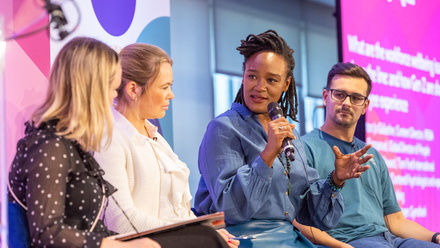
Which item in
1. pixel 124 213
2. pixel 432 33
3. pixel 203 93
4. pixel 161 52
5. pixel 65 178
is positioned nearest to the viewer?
pixel 65 178

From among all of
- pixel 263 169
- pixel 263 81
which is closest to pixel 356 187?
pixel 263 81

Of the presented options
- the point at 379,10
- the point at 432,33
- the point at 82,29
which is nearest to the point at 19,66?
the point at 82,29

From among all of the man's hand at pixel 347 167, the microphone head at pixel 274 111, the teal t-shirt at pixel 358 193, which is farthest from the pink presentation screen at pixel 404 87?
the microphone head at pixel 274 111

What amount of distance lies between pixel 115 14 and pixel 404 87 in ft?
8.68

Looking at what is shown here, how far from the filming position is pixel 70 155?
167 centimetres

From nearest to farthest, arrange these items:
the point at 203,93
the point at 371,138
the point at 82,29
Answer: the point at 82,29, the point at 371,138, the point at 203,93

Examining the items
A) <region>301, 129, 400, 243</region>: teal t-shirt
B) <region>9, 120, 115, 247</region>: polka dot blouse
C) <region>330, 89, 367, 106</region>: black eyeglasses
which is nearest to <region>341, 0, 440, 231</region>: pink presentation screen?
<region>330, 89, 367, 106</region>: black eyeglasses

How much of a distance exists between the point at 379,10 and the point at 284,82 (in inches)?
81.8

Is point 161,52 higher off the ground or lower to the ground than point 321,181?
higher

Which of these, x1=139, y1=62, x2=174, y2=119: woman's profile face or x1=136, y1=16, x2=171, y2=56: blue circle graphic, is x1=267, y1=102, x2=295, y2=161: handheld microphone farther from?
x1=136, y1=16, x2=171, y2=56: blue circle graphic

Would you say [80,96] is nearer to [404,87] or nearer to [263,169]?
[263,169]

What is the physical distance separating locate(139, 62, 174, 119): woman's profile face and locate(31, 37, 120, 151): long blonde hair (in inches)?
18.9

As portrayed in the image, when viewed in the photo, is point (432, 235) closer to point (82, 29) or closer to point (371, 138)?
point (371, 138)

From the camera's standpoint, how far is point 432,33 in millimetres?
4875
